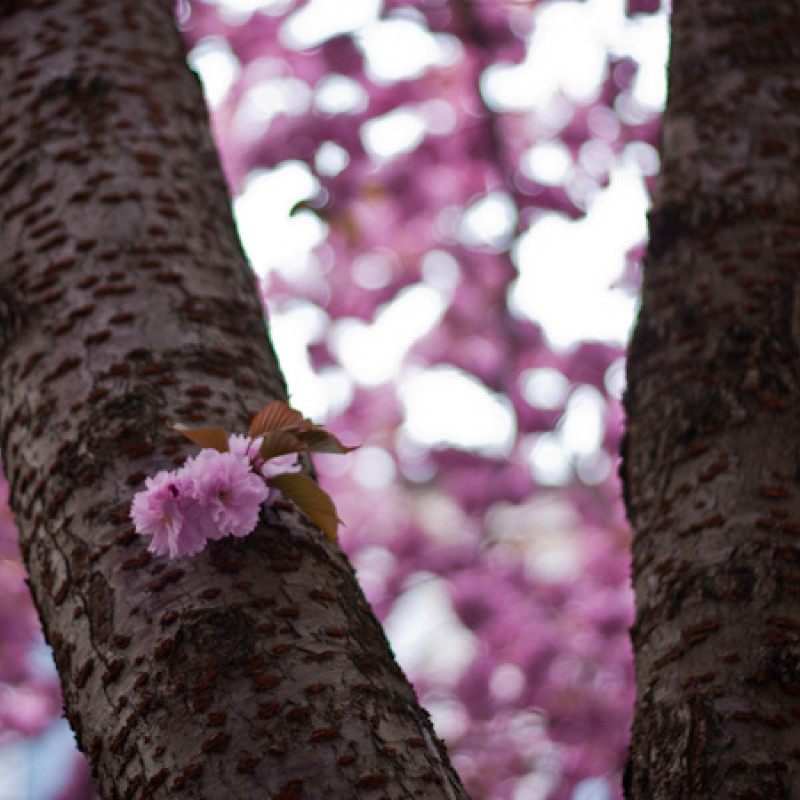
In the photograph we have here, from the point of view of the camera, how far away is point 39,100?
1403 mm

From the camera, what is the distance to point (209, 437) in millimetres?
976

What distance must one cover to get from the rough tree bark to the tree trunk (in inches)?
12.7

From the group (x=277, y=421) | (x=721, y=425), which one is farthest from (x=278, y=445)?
(x=721, y=425)

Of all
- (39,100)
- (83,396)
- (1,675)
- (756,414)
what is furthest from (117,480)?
(1,675)

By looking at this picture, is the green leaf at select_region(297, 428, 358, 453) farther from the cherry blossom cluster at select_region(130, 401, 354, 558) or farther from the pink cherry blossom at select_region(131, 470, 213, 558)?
the pink cherry blossom at select_region(131, 470, 213, 558)

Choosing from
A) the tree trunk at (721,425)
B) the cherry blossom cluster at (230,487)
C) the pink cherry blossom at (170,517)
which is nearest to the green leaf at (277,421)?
the cherry blossom cluster at (230,487)

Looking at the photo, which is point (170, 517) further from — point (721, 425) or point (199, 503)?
point (721, 425)

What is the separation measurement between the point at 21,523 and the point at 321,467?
4.79 metres

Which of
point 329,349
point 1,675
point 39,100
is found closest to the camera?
point 39,100

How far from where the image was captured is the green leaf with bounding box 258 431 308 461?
1.00 m

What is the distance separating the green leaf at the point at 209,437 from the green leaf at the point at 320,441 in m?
0.10

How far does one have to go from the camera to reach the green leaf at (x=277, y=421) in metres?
1.02

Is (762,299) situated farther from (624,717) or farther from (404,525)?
(404,525)

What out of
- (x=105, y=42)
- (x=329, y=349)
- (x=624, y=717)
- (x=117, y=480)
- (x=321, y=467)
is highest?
(x=329, y=349)
